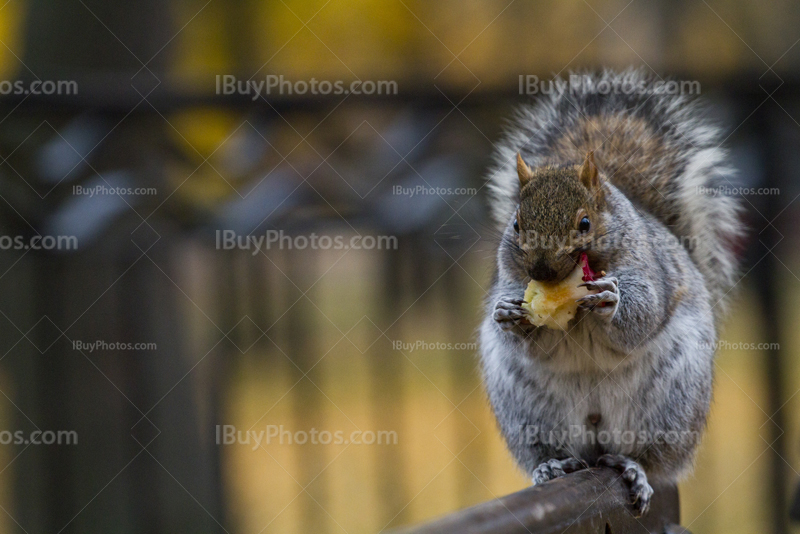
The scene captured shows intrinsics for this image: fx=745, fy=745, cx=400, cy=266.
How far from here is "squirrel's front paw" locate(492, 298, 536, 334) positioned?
5.54 ft

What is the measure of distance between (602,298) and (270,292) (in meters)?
1.54

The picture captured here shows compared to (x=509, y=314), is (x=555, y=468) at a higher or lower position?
lower

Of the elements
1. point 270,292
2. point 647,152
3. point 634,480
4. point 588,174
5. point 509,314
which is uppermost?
point 647,152

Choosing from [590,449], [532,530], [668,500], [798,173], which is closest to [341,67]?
[798,173]

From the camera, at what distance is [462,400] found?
3.03 meters

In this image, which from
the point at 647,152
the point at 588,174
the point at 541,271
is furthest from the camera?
Result: the point at 647,152

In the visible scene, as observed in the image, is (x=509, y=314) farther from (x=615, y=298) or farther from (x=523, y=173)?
(x=523, y=173)

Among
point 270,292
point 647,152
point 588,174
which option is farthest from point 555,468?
point 270,292

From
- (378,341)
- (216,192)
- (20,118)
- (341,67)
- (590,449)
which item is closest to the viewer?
(590,449)

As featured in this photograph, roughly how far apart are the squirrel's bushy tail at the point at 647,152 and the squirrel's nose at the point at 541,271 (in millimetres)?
564

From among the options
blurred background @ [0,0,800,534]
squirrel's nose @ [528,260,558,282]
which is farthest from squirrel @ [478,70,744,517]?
Result: blurred background @ [0,0,800,534]

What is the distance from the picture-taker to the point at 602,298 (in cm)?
162

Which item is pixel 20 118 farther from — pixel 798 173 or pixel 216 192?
pixel 798 173

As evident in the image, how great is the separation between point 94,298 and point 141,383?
35cm
